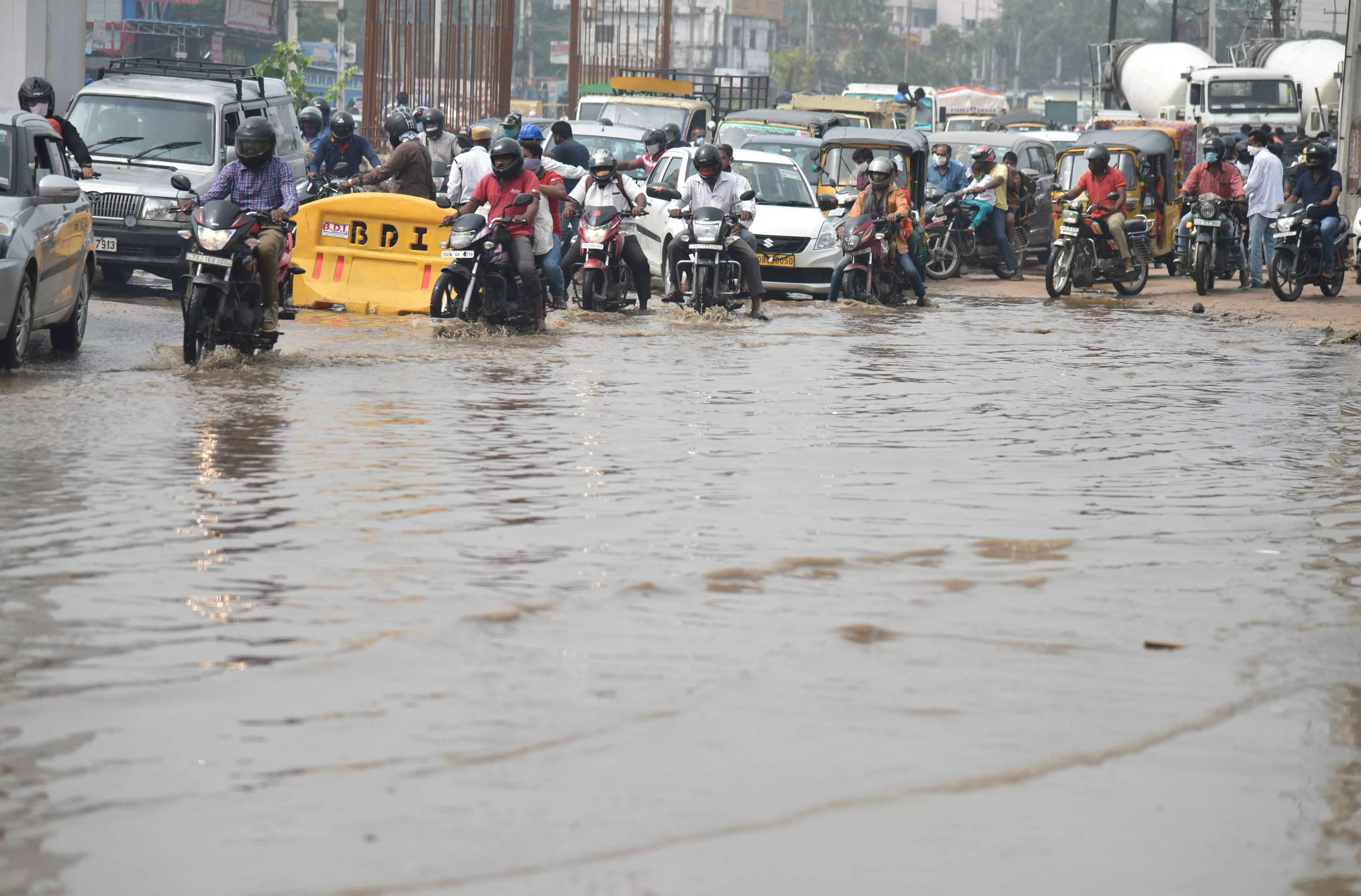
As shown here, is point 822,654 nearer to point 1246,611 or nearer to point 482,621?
point 482,621

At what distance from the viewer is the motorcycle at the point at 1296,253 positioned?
19.1 metres

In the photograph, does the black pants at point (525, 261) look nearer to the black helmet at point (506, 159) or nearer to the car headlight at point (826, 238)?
the black helmet at point (506, 159)

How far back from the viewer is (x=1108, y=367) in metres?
13.2

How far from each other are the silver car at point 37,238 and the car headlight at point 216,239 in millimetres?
734

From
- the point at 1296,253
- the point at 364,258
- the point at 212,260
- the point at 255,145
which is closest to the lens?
the point at 212,260

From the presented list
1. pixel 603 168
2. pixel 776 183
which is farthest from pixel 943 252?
pixel 603 168

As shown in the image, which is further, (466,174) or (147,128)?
(147,128)

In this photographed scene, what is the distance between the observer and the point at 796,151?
76.7ft

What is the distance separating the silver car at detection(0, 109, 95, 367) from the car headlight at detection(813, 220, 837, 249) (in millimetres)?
8897

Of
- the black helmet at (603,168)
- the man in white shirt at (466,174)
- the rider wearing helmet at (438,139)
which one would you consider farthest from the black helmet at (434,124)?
the black helmet at (603,168)

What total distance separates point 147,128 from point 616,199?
4.33m

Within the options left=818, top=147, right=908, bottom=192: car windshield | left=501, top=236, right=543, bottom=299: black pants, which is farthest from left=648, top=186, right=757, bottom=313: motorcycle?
left=818, top=147, right=908, bottom=192: car windshield

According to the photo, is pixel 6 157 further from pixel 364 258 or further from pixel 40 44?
pixel 40 44

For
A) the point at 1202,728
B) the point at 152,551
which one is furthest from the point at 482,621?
the point at 1202,728
